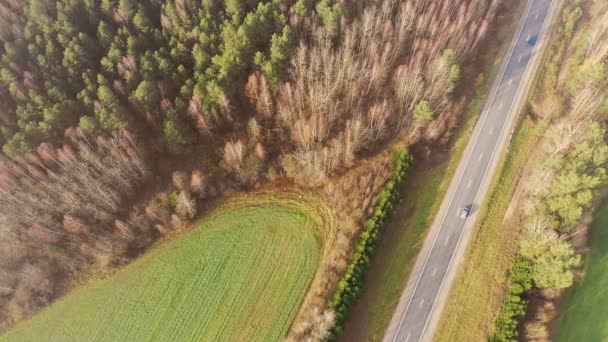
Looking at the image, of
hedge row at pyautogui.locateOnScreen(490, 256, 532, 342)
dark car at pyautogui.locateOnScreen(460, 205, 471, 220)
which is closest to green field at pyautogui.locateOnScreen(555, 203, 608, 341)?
hedge row at pyautogui.locateOnScreen(490, 256, 532, 342)

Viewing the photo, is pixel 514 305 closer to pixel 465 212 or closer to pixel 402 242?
pixel 465 212

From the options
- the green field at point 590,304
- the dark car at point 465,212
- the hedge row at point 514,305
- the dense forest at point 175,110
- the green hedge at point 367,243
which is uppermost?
the dense forest at point 175,110

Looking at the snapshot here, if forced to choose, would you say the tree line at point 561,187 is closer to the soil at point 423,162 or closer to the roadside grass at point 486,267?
the roadside grass at point 486,267

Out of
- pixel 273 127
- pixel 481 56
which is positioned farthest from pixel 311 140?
pixel 481 56

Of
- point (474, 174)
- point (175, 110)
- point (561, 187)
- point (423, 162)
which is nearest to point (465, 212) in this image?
point (474, 174)

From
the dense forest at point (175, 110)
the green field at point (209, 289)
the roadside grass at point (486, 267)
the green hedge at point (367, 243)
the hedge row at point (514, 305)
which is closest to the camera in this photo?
the hedge row at point (514, 305)

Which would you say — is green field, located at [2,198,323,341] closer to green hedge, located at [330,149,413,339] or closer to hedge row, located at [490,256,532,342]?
green hedge, located at [330,149,413,339]

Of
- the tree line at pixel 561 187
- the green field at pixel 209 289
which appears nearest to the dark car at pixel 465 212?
the tree line at pixel 561 187

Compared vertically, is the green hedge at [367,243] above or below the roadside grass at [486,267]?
above
